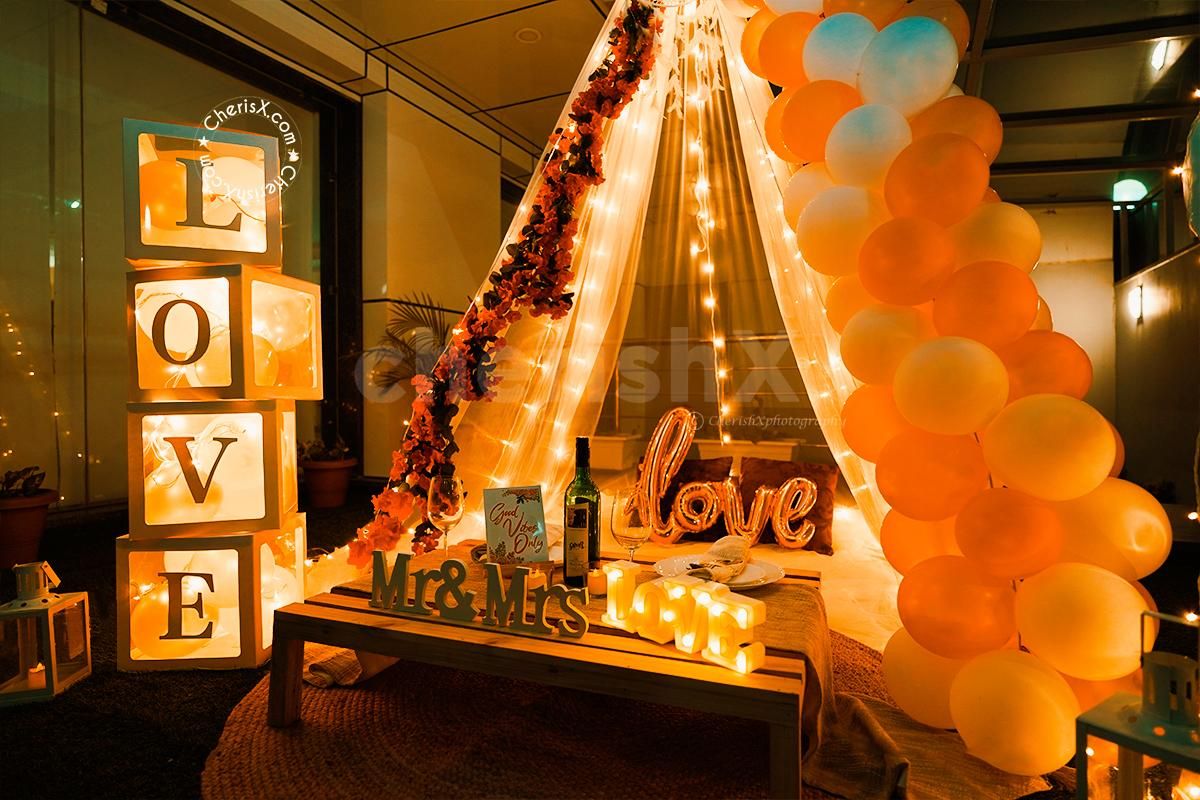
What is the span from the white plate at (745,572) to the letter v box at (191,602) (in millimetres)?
1317

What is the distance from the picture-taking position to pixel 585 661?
1243mm

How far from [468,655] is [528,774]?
0.37 metres

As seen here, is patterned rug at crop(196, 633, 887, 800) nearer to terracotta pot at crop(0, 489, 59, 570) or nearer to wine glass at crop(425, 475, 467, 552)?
wine glass at crop(425, 475, 467, 552)

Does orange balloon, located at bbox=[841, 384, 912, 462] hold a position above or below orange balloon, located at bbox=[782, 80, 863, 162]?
below

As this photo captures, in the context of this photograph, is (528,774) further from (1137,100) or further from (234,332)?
(1137,100)

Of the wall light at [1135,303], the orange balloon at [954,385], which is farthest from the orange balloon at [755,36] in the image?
the wall light at [1135,303]

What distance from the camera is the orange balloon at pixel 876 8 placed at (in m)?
1.81

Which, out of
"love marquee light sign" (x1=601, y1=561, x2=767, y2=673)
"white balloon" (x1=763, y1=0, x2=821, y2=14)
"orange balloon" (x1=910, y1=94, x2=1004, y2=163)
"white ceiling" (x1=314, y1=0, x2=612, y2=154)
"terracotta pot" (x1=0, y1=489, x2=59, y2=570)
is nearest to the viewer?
"love marquee light sign" (x1=601, y1=561, x2=767, y2=673)

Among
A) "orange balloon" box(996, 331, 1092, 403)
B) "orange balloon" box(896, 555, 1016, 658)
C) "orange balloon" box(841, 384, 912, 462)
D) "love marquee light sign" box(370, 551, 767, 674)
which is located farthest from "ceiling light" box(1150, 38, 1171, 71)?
"love marquee light sign" box(370, 551, 767, 674)

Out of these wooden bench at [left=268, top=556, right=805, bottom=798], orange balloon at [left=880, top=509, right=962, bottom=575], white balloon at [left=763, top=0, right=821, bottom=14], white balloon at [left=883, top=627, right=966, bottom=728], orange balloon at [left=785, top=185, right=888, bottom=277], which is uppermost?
white balloon at [left=763, top=0, right=821, bottom=14]

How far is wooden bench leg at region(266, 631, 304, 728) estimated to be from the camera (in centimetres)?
160

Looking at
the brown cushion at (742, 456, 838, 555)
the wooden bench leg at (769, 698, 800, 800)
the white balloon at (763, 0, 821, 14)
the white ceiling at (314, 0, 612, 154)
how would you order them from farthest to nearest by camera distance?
the white ceiling at (314, 0, 612, 154) < the brown cushion at (742, 456, 838, 555) < the white balloon at (763, 0, 821, 14) < the wooden bench leg at (769, 698, 800, 800)

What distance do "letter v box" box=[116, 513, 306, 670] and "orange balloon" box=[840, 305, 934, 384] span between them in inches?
74.1

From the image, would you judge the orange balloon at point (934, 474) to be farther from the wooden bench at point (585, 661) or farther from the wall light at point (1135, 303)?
the wall light at point (1135, 303)
